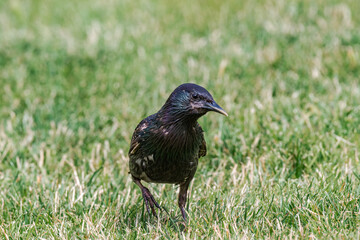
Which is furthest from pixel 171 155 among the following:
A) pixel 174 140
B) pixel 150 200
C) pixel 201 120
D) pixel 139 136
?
pixel 201 120

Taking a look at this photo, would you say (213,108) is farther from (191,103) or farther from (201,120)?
(201,120)

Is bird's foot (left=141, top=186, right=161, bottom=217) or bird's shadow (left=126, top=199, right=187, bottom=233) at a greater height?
bird's foot (left=141, top=186, right=161, bottom=217)

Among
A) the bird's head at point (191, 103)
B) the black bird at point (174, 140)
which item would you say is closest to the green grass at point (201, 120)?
the black bird at point (174, 140)

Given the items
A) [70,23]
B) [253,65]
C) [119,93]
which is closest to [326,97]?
[253,65]

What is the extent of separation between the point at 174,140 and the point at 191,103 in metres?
0.29

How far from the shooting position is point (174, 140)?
3959 millimetres

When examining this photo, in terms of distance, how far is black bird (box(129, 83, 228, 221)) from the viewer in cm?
389

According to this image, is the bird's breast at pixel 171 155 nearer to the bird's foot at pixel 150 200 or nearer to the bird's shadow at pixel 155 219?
the bird's foot at pixel 150 200

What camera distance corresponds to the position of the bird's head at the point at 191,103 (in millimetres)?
3820

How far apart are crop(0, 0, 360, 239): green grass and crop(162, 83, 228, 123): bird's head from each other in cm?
72

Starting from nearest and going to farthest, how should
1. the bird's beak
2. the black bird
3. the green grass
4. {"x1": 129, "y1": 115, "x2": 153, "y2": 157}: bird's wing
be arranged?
the bird's beak → the black bird → the green grass → {"x1": 129, "y1": 115, "x2": 153, "y2": 157}: bird's wing

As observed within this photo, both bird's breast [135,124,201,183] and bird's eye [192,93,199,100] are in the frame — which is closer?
bird's eye [192,93,199,100]

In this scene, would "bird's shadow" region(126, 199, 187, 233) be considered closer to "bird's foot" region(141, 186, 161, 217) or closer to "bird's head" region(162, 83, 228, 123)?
"bird's foot" region(141, 186, 161, 217)

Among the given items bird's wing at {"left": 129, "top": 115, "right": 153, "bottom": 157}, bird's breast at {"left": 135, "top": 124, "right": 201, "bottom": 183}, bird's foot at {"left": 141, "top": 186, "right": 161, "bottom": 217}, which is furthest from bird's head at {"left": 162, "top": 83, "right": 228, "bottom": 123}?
bird's foot at {"left": 141, "top": 186, "right": 161, "bottom": 217}
